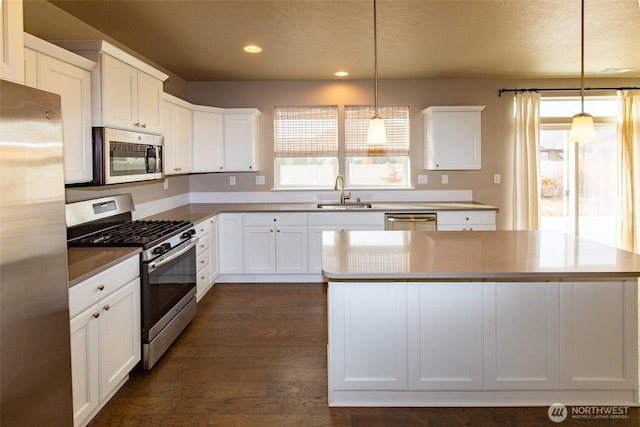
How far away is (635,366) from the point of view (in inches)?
96.0

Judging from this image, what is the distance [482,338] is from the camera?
8.12ft

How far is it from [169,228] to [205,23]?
1.52 metres

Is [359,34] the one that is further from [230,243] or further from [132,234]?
[230,243]

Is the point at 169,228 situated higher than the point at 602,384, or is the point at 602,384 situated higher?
the point at 169,228

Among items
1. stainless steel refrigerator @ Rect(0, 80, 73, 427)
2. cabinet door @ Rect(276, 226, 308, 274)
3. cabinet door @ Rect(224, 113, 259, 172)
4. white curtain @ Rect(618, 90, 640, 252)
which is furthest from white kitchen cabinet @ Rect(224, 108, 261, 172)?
white curtain @ Rect(618, 90, 640, 252)

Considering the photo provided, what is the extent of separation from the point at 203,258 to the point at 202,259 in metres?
0.04

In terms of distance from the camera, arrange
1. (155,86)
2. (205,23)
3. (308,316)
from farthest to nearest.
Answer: (308,316) → (155,86) → (205,23)

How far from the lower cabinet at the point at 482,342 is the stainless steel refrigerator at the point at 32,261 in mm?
1281

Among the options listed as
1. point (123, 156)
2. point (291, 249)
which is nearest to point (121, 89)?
point (123, 156)

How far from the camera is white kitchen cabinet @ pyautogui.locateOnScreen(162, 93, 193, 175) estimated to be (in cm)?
431

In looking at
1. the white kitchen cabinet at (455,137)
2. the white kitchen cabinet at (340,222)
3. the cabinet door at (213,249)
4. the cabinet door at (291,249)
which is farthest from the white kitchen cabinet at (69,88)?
the white kitchen cabinet at (455,137)

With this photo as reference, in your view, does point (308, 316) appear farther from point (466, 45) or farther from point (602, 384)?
point (466, 45)

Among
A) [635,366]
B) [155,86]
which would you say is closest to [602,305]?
[635,366]

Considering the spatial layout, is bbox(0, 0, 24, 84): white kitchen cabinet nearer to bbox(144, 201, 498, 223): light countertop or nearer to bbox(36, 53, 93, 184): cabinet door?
bbox(36, 53, 93, 184): cabinet door
